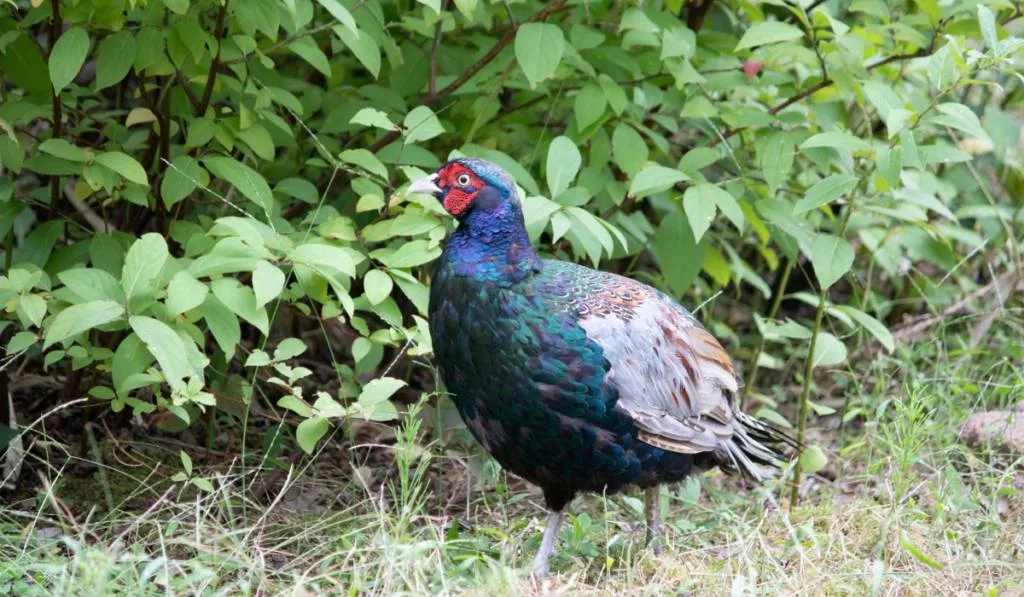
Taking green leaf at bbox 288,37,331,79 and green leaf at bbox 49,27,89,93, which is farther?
green leaf at bbox 288,37,331,79

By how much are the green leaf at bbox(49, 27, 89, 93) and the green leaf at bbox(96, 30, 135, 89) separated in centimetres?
12

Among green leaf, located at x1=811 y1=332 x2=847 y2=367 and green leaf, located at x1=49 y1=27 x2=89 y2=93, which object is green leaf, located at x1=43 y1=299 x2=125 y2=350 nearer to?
green leaf, located at x1=49 y1=27 x2=89 y2=93

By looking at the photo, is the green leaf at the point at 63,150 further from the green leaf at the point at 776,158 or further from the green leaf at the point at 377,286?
the green leaf at the point at 776,158

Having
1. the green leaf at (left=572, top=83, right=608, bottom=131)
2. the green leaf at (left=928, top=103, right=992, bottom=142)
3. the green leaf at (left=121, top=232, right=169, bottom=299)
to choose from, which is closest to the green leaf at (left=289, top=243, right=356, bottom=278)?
the green leaf at (left=121, top=232, right=169, bottom=299)

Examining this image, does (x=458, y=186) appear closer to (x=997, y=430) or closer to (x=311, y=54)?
(x=311, y=54)

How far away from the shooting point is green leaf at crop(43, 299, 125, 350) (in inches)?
115

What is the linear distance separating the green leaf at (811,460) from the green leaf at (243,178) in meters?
2.03

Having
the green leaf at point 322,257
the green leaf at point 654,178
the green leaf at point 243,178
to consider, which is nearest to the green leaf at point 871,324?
the green leaf at point 654,178

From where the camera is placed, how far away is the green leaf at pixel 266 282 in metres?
2.96

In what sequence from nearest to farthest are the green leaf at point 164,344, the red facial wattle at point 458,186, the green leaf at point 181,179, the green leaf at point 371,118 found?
the green leaf at point 164,344
the red facial wattle at point 458,186
the green leaf at point 371,118
the green leaf at point 181,179

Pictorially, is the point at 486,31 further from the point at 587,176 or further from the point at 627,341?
the point at 627,341

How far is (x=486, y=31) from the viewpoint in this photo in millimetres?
4516

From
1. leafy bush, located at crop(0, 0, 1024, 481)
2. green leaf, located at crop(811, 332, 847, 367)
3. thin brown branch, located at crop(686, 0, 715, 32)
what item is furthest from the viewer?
thin brown branch, located at crop(686, 0, 715, 32)

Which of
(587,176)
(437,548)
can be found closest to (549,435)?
(437,548)
